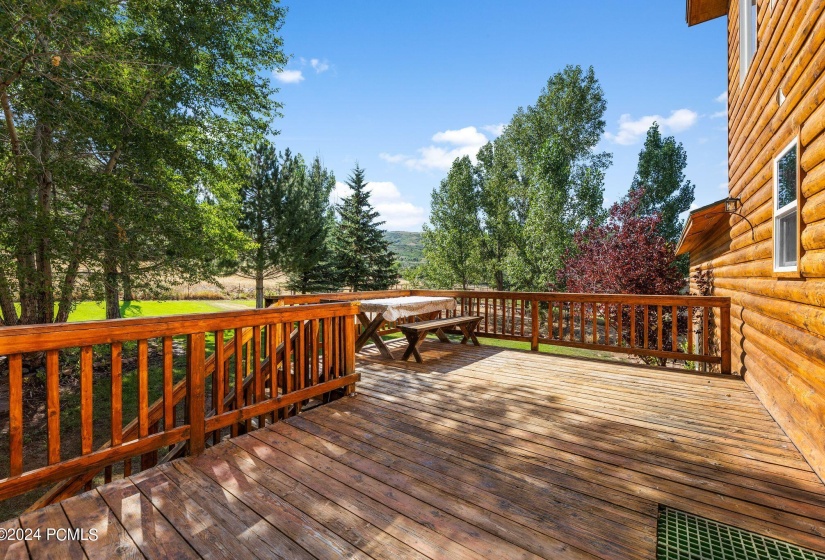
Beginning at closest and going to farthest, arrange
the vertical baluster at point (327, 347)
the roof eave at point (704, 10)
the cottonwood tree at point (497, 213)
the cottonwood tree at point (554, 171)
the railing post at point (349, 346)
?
the vertical baluster at point (327, 347) < the railing post at point (349, 346) < the roof eave at point (704, 10) < the cottonwood tree at point (554, 171) < the cottonwood tree at point (497, 213)

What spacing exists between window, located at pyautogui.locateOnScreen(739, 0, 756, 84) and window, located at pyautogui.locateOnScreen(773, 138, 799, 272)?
6.05 feet

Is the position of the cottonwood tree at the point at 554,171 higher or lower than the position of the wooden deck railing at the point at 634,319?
higher

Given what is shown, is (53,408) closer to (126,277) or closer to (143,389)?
(143,389)

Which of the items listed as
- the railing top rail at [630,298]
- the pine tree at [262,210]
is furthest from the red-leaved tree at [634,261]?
the pine tree at [262,210]

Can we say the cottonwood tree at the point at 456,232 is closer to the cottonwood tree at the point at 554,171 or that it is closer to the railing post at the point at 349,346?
the cottonwood tree at the point at 554,171

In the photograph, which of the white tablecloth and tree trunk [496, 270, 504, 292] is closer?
the white tablecloth

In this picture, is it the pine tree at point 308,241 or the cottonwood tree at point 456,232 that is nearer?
the pine tree at point 308,241

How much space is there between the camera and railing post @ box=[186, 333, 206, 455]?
237 cm

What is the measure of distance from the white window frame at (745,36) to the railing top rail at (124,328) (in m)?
5.44

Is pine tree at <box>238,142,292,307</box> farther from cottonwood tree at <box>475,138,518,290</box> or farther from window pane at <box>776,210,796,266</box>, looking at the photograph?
window pane at <box>776,210,796,266</box>

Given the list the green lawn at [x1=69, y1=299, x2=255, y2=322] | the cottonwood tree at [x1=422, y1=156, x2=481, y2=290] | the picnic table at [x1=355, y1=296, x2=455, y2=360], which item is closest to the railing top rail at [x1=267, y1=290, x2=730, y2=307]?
the picnic table at [x1=355, y1=296, x2=455, y2=360]

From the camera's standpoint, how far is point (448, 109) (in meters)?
15.9

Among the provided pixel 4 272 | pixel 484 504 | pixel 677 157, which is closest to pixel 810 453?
pixel 484 504

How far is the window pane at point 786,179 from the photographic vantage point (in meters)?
2.68
